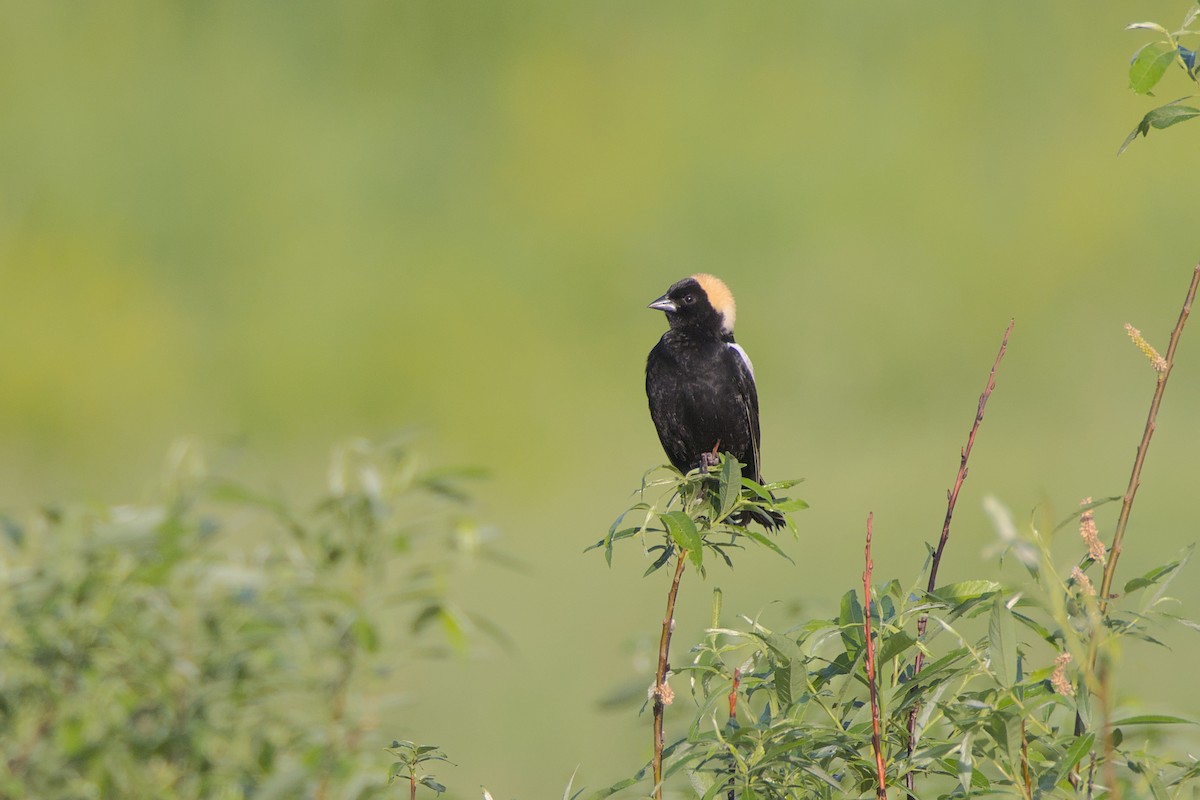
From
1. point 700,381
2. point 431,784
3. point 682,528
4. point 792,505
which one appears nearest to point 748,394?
point 700,381

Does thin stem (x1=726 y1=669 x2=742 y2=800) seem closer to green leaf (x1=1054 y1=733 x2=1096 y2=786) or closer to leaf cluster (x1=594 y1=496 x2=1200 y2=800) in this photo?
leaf cluster (x1=594 y1=496 x2=1200 y2=800)

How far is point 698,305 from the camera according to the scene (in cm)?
290

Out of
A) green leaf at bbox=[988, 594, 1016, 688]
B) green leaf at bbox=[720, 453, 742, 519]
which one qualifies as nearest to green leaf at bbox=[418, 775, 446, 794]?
green leaf at bbox=[720, 453, 742, 519]

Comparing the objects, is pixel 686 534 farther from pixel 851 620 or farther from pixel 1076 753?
pixel 1076 753

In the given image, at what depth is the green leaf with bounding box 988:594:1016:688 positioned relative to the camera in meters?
0.88

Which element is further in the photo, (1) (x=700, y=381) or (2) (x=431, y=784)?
(1) (x=700, y=381)

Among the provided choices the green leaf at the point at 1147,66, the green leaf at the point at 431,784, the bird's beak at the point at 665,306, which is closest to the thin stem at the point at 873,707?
the green leaf at the point at 431,784

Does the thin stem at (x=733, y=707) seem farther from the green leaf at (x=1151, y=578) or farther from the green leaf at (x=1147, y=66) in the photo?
the green leaf at (x=1147, y=66)

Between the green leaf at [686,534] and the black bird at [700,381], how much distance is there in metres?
1.61

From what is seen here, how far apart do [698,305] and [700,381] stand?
23 centimetres

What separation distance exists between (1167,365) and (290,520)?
1.37m

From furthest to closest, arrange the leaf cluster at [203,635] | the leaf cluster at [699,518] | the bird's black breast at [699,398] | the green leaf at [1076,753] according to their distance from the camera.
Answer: the bird's black breast at [699,398] → the leaf cluster at [203,635] → the leaf cluster at [699,518] → the green leaf at [1076,753]

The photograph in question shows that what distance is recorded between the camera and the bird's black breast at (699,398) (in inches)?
109

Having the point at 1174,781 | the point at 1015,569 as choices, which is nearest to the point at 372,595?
the point at 1174,781
